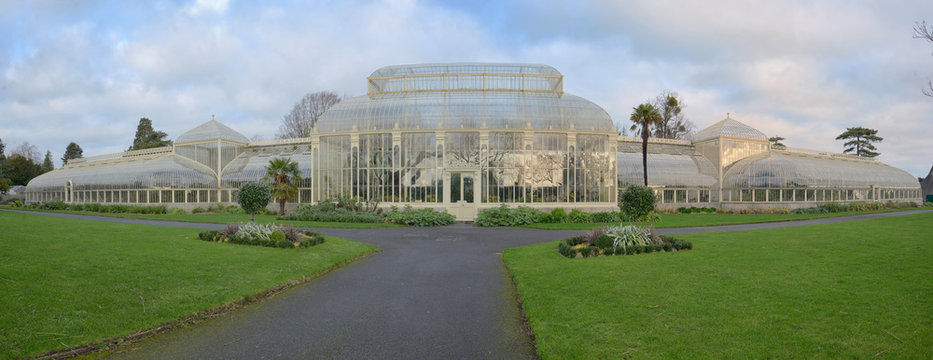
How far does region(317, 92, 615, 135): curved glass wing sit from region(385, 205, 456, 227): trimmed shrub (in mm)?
6824

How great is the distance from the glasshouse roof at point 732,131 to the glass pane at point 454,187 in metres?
27.9

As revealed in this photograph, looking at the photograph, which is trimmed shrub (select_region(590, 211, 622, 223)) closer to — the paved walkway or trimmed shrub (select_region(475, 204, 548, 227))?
trimmed shrub (select_region(475, 204, 548, 227))

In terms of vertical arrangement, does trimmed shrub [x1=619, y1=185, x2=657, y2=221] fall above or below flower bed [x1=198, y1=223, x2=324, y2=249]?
above

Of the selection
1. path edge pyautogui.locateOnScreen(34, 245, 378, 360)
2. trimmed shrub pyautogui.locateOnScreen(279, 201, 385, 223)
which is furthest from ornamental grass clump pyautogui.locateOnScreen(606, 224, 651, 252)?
trimmed shrub pyautogui.locateOnScreen(279, 201, 385, 223)

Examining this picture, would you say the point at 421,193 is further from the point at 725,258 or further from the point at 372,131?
the point at 725,258

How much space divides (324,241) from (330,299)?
7415 mm

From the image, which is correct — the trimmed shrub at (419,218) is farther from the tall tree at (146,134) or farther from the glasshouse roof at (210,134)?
the tall tree at (146,134)

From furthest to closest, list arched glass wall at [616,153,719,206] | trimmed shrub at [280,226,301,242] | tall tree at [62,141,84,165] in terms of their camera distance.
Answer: tall tree at [62,141,84,165], arched glass wall at [616,153,719,206], trimmed shrub at [280,226,301,242]

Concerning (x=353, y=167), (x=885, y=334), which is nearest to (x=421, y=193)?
(x=353, y=167)

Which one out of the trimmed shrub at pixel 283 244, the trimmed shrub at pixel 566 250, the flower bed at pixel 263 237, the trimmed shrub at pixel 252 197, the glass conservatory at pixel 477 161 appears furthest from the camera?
the glass conservatory at pixel 477 161

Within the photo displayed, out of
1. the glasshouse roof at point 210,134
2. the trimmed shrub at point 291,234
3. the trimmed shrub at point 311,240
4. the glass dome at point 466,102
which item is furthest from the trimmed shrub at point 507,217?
the glasshouse roof at point 210,134

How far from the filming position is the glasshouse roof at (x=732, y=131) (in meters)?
43.0

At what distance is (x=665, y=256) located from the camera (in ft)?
39.4

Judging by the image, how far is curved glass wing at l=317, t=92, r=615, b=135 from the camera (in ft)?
102
